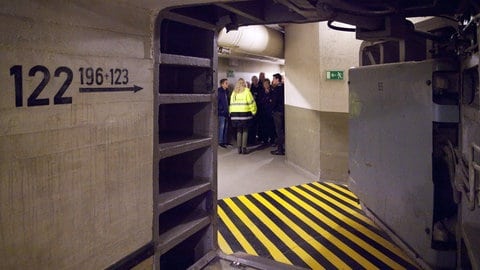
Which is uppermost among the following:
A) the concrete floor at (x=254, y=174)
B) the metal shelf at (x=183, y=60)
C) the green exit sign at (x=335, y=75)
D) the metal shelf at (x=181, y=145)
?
the green exit sign at (x=335, y=75)

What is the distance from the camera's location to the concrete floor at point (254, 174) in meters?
5.60

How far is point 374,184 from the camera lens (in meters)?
3.69

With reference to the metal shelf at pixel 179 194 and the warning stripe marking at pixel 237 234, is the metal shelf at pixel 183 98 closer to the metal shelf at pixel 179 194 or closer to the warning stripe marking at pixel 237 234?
the metal shelf at pixel 179 194

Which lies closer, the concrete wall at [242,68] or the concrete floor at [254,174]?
the concrete floor at [254,174]

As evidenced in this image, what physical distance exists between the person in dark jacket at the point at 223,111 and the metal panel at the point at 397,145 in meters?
4.99

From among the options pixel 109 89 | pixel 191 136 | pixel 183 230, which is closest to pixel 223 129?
pixel 191 136

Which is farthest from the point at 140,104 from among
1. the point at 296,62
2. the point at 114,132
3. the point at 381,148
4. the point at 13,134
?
the point at 296,62

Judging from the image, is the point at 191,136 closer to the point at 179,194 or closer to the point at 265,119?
the point at 179,194

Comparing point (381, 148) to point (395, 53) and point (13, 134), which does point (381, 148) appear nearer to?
point (395, 53)

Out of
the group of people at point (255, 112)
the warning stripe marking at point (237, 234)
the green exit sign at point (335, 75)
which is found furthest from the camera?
the group of people at point (255, 112)

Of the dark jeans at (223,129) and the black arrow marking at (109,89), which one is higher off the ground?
the black arrow marking at (109,89)

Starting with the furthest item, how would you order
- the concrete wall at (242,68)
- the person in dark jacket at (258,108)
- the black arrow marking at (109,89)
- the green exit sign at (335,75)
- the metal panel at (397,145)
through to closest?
the concrete wall at (242,68) < the person in dark jacket at (258,108) < the green exit sign at (335,75) < the metal panel at (397,145) < the black arrow marking at (109,89)

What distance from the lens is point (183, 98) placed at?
8.30ft

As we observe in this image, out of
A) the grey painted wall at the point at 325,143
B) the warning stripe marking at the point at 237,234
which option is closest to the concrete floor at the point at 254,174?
the grey painted wall at the point at 325,143
